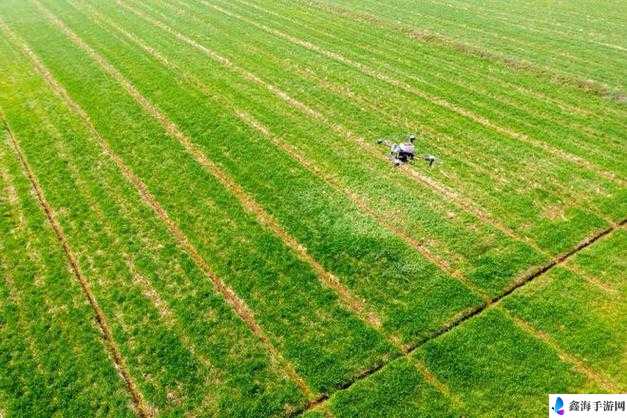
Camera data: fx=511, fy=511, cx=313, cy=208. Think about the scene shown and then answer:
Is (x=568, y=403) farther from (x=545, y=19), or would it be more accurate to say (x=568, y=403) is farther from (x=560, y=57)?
(x=545, y=19)

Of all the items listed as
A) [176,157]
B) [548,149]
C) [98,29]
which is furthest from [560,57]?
[98,29]

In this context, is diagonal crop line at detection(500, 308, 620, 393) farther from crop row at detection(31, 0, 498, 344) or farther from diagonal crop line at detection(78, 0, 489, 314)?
crop row at detection(31, 0, 498, 344)

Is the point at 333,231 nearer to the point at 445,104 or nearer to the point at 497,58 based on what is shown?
the point at 445,104

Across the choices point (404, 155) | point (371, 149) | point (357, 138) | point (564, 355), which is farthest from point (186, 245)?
point (564, 355)

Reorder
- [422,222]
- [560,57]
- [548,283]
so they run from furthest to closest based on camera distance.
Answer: [560,57] → [422,222] → [548,283]

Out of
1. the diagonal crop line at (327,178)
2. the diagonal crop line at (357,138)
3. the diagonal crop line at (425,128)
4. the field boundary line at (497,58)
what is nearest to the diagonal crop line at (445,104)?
the diagonal crop line at (425,128)

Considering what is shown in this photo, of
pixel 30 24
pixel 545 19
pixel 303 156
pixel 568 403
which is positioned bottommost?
pixel 568 403
